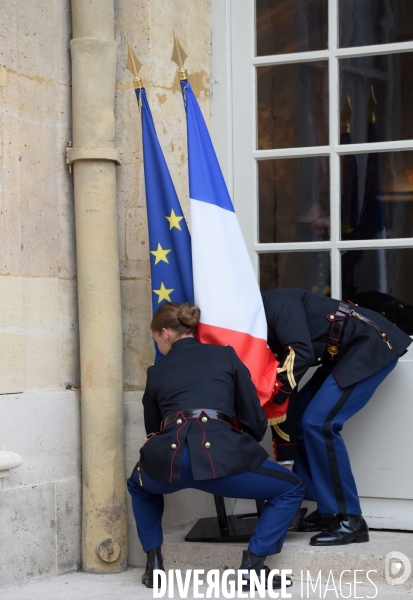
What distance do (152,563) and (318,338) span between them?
1.25m

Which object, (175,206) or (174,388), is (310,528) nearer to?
(174,388)

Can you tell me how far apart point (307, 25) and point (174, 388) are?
83.5 inches

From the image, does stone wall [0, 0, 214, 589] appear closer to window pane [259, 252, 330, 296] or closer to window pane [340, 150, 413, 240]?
window pane [259, 252, 330, 296]

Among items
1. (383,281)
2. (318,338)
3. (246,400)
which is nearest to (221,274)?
(318,338)

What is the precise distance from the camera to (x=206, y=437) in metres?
3.55

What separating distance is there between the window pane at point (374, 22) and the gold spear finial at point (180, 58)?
0.88m

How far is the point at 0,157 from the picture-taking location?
402 centimetres

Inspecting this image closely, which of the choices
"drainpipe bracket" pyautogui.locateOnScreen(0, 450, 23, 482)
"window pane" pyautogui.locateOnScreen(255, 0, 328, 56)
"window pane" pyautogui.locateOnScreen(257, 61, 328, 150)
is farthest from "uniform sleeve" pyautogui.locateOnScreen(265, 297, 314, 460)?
"window pane" pyautogui.locateOnScreen(255, 0, 328, 56)

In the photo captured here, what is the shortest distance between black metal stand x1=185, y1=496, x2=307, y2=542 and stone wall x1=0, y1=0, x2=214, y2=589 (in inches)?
6.9

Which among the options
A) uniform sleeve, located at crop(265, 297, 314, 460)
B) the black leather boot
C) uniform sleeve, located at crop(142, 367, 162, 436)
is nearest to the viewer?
the black leather boot

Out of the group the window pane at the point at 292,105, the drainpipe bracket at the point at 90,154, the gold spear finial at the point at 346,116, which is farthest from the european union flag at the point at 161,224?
the gold spear finial at the point at 346,116

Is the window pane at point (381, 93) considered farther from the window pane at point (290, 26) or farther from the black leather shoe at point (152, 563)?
the black leather shoe at point (152, 563)

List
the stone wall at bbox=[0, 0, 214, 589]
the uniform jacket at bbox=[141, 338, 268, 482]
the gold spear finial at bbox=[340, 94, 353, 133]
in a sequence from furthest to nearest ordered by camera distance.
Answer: the gold spear finial at bbox=[340, 94, 353, 133] < the stone wall at bbox=[0, 0, 214, 589] < the uniform jacket at bbox=[141, 338, 268, 482]

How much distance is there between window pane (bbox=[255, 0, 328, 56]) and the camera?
4559 millimetres
